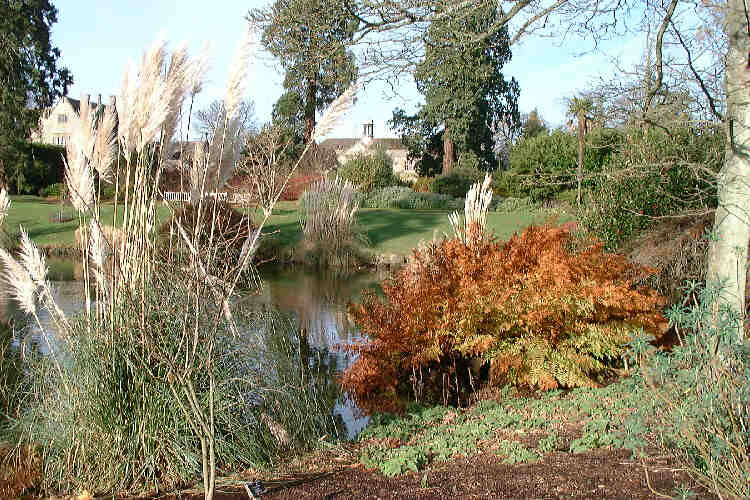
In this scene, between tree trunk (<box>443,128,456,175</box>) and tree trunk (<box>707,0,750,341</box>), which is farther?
tree trunk (<box>443,128,456,175</box>)

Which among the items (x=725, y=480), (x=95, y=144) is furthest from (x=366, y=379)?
(x=725, y=480)

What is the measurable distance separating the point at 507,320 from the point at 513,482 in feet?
10.7

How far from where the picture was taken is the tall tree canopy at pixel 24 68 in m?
24.6

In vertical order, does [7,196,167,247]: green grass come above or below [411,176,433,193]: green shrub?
below

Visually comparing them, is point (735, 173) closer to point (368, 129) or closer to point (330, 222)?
point (330, 222)

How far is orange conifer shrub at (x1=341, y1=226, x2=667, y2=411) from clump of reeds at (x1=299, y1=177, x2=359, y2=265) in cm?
1021

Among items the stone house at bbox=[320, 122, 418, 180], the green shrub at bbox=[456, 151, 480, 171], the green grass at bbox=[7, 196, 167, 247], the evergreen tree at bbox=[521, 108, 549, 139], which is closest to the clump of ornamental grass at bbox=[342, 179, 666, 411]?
the green grass at bbox=[7, 196, 167, 247]

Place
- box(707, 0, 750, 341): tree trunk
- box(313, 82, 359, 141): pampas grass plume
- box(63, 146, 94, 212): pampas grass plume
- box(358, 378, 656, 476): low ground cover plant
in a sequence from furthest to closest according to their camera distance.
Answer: box(707, 0, 750, 341): tree trunk → box(63, 146, 94, 212): pampas grass plume → box(358, 378, 656, 476): low ground cover plant → box(313, 82, 359, 141): pampas grass plume

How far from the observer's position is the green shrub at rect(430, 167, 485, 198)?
1375 inches

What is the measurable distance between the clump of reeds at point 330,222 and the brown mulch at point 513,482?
13536 mm

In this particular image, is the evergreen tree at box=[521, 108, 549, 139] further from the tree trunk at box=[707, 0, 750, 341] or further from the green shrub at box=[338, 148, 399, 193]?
the tree trunk at box=[707, 0, 750, 341]

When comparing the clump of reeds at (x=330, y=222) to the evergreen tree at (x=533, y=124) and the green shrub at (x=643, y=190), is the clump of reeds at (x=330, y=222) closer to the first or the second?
the green shrub at (x=643, y=190)

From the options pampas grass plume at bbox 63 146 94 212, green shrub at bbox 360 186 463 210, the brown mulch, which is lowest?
the brown mulch

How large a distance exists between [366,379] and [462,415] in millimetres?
1335
